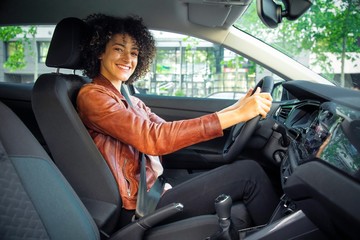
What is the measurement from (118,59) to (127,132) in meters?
0.46

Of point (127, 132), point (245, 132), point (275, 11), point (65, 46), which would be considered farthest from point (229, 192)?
point (65, 46)

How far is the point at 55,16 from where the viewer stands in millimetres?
2404

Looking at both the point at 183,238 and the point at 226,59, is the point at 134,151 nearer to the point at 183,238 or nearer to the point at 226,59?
the point at 183,238

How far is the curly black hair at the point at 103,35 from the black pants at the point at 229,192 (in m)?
0.68

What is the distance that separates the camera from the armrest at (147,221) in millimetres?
1392

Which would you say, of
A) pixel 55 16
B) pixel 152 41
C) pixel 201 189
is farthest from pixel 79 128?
pixel 55 16

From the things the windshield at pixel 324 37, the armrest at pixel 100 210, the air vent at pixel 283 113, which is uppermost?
the windshield at pixel 324 37

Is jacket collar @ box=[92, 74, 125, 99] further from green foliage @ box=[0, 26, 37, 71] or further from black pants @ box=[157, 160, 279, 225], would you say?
green foliage @ box=[0, 26, 37, 71]

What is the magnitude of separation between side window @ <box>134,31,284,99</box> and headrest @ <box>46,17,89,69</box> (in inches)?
33.1

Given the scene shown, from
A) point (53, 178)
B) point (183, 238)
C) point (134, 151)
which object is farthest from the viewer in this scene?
point (134, 151)

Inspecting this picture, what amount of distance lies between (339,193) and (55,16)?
6.76 ft

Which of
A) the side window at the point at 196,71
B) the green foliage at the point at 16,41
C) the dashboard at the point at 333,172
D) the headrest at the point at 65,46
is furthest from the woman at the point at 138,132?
the green foliage at the point at 16,41

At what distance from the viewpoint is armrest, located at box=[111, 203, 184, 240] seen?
1392mm

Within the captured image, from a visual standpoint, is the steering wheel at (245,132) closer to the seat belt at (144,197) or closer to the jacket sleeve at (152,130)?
the jacket sleeve at (152,130)
